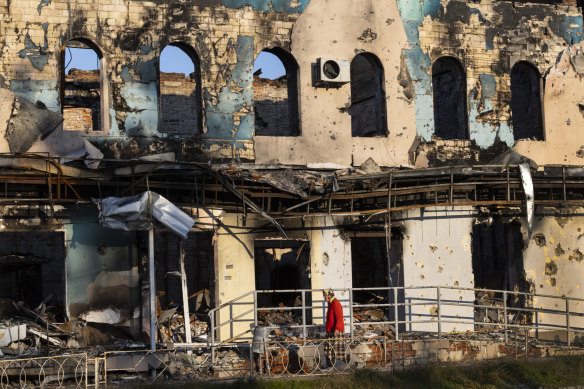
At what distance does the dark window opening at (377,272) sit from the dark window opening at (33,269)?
8060 mm

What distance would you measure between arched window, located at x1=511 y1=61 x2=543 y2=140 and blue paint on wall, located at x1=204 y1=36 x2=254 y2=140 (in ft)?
21.5

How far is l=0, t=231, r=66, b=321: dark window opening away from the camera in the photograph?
25656 millimetres

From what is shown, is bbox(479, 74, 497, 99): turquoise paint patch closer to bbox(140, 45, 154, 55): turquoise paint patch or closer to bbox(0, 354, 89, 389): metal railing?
bbox(140, 45, 154, 55): turquoise paint patch

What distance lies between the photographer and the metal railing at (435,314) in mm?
18281

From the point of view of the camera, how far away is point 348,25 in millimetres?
20672

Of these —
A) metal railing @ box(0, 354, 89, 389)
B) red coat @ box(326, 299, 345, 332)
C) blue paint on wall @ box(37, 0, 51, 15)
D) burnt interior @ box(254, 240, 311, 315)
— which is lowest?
metal railing @ box(0, 354, 89, 389)

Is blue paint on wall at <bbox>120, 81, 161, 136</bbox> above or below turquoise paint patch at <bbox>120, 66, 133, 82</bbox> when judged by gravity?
below

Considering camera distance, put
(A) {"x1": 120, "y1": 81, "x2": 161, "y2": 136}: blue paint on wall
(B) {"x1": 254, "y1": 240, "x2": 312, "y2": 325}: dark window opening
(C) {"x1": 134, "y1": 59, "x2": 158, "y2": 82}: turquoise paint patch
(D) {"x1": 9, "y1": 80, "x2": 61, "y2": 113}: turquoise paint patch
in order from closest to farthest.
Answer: (D) {"x1": 9, "y1": 80, "x2": 61, "y2": 113}: turquoise paint patch
(A) {"x1": 120, "y1": 81, "x2": 161, "y2": 136}: blue paint on wall
(C) {"x1": 134, "y1": 59, "x2": 158, "y2": 82}: turquoise paint patch
(B) {"x1": 254, "y1": 240, "x2": 312, "y2": 325}: dark window opening

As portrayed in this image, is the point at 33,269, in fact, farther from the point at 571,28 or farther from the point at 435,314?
the point at 571,28

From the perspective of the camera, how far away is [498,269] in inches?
1046

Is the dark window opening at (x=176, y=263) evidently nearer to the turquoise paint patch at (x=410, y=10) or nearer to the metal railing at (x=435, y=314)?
the metal railing at (x=435, y=314)

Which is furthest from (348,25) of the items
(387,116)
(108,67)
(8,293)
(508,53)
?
(8,293)

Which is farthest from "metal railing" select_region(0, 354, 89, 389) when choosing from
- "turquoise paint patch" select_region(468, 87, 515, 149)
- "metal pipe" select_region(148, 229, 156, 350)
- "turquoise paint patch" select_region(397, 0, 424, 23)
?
"turquoise paint patch" select_region(397, 0, 424, 23)

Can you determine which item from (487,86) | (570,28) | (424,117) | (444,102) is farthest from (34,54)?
(444,102)
